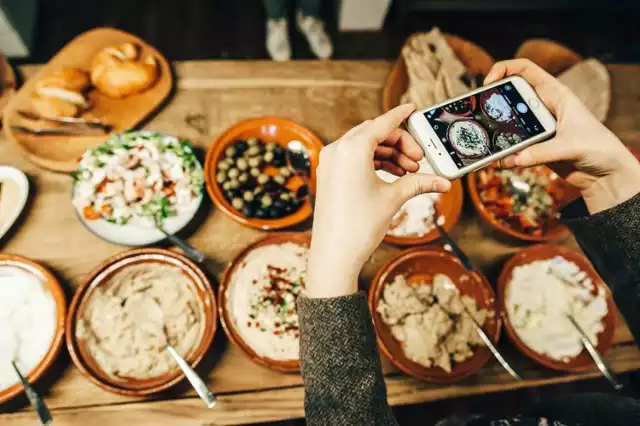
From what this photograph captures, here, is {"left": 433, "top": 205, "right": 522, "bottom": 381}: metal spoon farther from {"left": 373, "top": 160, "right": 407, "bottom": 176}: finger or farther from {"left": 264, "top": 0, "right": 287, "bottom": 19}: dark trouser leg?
{"left": 264, "top": 0, "right": 287, "bottom": 19}: dark trouser leg

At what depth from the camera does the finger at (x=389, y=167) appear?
140cm

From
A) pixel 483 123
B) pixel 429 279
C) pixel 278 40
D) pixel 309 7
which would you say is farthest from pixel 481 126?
pixel 309 7

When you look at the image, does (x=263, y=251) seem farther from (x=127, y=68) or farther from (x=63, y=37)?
(x=63, y=37)

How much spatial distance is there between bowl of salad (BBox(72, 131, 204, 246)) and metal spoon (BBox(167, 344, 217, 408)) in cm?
44

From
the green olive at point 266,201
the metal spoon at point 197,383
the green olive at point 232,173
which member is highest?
the green olive at point 232,173

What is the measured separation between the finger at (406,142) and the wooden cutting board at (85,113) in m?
1.07

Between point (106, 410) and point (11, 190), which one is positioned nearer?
point (106, 410)

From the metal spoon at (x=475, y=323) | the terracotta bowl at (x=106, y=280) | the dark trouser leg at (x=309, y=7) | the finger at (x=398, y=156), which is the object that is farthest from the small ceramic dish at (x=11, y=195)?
the dark trouser leg at (x=309, y=7)

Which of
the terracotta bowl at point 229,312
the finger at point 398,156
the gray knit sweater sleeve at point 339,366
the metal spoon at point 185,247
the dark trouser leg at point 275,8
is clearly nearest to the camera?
the gray knit sweater sleeve at point 339,366

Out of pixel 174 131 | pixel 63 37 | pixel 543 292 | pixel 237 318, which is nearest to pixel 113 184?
pixel 174 131

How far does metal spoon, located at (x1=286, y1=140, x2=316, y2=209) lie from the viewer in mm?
1767

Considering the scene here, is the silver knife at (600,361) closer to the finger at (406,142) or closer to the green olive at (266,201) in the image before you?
the finger at (406,142)

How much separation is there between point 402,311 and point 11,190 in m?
1.47

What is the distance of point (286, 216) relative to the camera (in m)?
1.69
